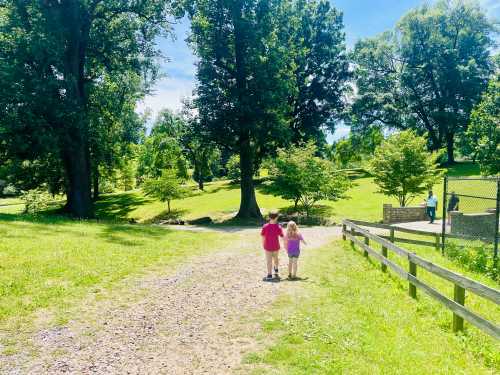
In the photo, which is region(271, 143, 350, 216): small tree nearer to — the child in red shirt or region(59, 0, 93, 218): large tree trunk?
region(59, 0, 93, 218): large tree trunk

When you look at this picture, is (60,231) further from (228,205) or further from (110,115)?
(228,205)

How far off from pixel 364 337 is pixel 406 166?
21923mm

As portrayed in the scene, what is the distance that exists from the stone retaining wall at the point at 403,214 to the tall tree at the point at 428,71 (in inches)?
1100

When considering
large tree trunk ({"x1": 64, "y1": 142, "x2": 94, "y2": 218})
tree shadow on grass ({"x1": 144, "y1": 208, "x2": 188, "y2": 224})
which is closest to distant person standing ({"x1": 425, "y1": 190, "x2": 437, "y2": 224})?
tree shadow on grass ({"x1": 144, "y1": 208, "x2": 188, "y2": 224})

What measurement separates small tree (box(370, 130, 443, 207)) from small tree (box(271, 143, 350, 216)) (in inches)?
126

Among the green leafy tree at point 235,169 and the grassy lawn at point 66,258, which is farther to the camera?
the green leafy tree at point 235,169

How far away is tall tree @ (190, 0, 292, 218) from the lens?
26.5 meters

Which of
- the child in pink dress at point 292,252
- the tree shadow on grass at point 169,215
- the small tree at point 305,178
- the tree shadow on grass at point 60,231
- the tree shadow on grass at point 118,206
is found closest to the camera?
the child in pink dress at point 292,252

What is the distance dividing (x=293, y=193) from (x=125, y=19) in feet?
56.6

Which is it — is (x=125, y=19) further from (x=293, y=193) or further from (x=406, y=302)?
(x=406, y=302)

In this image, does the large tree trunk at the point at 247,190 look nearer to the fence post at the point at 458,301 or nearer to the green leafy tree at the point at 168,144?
the fence post at the point at 458,301

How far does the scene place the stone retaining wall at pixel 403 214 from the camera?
2530 centimetres

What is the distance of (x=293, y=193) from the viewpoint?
93.0 feet

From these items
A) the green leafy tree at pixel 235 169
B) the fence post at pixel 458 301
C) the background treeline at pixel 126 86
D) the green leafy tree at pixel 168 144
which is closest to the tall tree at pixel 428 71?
the background treeline at pixel 126 86
